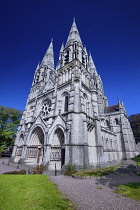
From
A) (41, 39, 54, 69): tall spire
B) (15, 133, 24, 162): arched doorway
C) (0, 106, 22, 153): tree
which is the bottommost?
(15, 133, 24, 162): arched doorway

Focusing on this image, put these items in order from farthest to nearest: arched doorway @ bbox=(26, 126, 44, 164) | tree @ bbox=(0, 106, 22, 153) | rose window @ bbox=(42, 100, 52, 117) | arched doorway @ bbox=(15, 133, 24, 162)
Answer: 1. tree @ bbox=(0, 106, 22, 153)
2. rose window @ bbox=(42, 100, 52, 117)
3. arched doorway @ bbox=(15, 133, 24, 162)
4. arched doorway @ bbox=(26, 126, 44, 164)

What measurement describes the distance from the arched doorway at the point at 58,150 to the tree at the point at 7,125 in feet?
51.3

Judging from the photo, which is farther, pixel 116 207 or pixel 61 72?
pixel 61 72

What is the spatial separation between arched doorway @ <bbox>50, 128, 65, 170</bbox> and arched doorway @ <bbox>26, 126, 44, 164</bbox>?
157 inches

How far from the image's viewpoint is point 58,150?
47.7 ft

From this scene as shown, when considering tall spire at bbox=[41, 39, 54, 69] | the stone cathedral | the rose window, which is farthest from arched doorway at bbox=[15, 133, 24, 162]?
tall spire at bbox=[41, 39, 54, 69]

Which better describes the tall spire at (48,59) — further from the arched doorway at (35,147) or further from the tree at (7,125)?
the arched doorway at (35,147)

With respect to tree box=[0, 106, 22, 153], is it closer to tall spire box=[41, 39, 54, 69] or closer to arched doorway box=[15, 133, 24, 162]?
arched doorway box=[15, 133, 24, 162]

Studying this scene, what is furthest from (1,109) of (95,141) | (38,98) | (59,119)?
(95,141)

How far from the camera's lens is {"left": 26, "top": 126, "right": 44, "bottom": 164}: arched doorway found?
16828 mm

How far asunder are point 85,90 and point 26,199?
18.0 m

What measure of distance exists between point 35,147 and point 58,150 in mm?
5483

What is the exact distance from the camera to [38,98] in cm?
2431

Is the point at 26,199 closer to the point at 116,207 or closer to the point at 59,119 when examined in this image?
the point at 116,207
